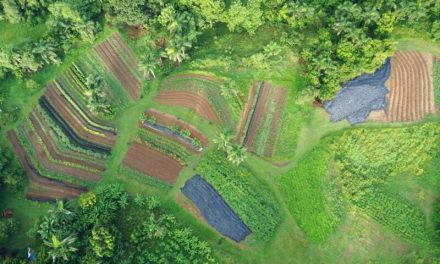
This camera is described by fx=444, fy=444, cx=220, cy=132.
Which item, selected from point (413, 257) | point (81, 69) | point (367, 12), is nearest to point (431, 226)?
point (413, 257)

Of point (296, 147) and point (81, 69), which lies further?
point (81, 69)

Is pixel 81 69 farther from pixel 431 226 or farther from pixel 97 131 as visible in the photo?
pixel 431 226

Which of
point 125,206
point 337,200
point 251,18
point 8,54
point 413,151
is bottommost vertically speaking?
point 125,206

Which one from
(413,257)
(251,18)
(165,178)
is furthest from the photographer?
(251,18)

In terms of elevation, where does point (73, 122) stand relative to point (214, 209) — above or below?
above

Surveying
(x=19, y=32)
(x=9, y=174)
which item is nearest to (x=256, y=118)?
(x=9, y=174)

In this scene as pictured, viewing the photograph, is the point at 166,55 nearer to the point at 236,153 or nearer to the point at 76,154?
the point at 236,153

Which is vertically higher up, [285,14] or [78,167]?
[285,14]
